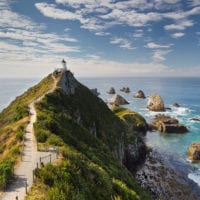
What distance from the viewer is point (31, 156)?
69.6ft

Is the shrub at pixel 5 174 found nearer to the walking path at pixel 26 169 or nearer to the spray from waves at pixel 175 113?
the walking path at pixel 26 169

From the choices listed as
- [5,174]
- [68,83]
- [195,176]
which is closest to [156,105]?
[68,83]

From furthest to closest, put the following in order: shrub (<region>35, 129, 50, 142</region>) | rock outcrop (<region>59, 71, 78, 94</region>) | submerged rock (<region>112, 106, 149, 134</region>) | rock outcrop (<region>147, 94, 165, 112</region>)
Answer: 1. rock outcrop (<region>147, 94, 165, 112</region>)
2. submerged rock (<region>112, 106, 149, 134</region>)
3. rock outcrop (<region>59, 71, 78, 94</region>)
4. shrub (<region>35, 129, 50, 142</region>)

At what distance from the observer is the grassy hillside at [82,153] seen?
16156 mm

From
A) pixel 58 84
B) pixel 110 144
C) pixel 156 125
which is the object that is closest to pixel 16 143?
pixel 110 144

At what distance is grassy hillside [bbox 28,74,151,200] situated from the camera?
53.0ft

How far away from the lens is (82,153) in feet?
88.5

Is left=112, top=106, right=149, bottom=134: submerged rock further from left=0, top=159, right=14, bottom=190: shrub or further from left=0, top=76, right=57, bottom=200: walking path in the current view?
left=0, top=159, right=14, bottom=190: shrub

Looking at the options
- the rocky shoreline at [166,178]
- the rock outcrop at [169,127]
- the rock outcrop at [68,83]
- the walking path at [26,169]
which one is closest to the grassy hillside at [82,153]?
the walking path at [26,169]

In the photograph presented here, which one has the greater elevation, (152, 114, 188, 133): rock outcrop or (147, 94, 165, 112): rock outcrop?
(147, 94, 165, 112): rock outcrop

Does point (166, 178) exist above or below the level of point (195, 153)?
below

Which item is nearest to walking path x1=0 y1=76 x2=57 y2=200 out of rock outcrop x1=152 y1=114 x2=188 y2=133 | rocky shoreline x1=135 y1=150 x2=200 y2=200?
rocky shoreline x1=135 y1=150 x2=200 y2=200

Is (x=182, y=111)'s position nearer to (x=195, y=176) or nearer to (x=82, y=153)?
(x=195, y=176)

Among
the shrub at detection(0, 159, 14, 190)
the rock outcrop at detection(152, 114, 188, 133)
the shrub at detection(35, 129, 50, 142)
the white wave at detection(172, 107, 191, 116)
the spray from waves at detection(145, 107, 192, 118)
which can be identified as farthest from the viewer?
the white wave at detection(172, 107, 191, 116)
